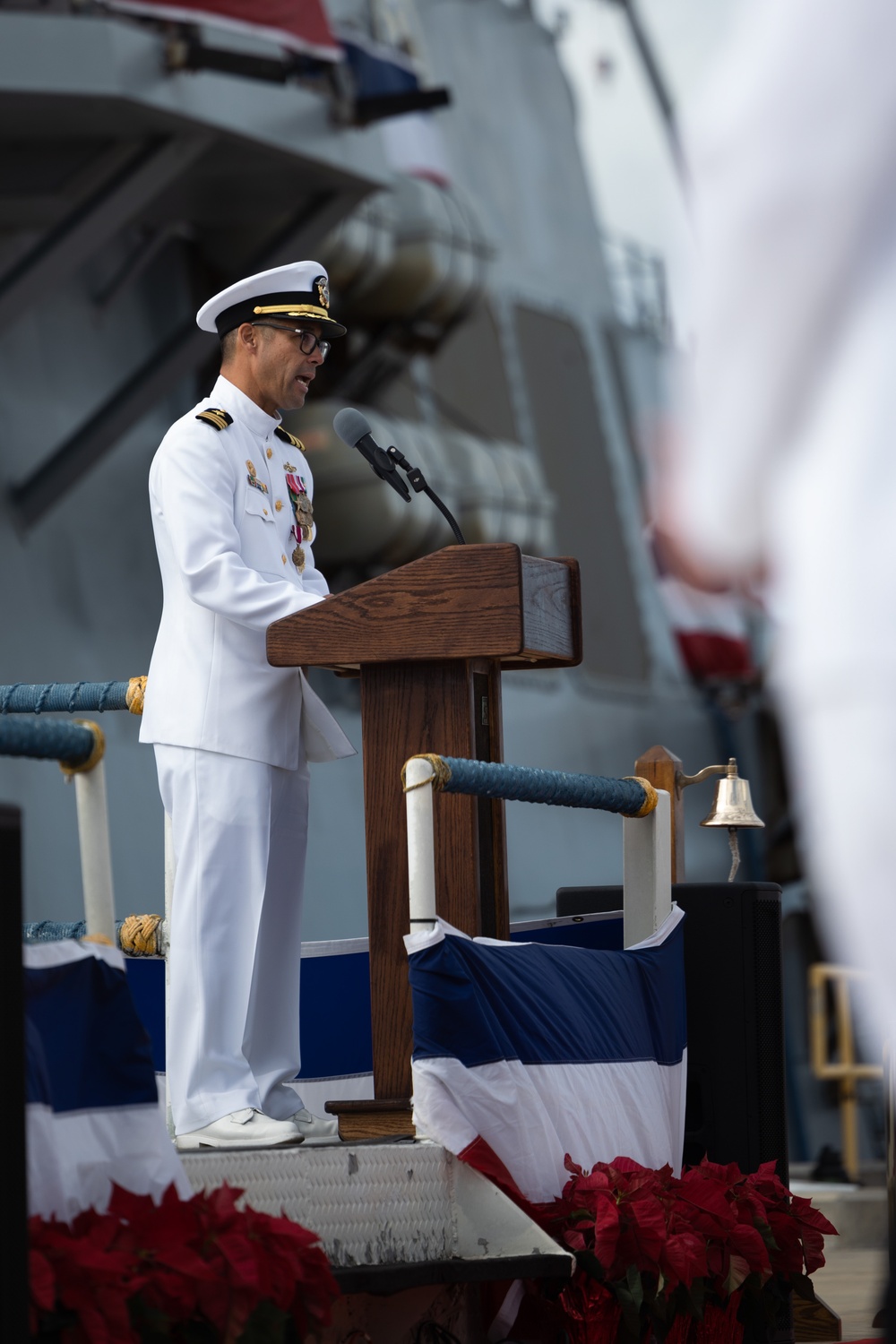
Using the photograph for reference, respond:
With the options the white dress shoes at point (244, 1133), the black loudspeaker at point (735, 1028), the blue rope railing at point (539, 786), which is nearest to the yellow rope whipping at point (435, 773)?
the blue rope railing at point (539, 786)

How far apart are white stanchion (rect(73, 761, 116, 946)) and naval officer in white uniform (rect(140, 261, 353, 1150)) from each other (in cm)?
70

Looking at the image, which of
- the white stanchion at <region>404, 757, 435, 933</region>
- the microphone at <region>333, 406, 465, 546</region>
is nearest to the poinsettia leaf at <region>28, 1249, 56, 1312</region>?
the white stanchion at <region>404, 757, 435, 933</region>

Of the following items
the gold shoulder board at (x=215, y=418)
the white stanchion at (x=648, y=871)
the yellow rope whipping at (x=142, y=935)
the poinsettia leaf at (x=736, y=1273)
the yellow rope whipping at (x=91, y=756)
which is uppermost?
the gold shoulder board at (x=215, y=418)

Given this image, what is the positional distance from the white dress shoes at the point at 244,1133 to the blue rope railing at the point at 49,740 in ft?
2.59

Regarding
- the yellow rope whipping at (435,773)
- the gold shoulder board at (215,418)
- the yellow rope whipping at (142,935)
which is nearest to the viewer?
the yellow rope whipping at (435,773)

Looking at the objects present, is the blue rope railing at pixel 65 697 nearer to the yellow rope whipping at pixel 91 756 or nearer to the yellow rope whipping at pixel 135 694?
the yellow rope whipping at pixel 135 694

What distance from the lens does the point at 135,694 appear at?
11.0 ft

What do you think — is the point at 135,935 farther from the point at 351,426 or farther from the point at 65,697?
the point at 351,426

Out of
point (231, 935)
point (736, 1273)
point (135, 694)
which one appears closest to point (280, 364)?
point (135, 694)

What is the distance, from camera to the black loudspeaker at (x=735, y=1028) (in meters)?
3.58

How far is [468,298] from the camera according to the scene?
11273 millimetres

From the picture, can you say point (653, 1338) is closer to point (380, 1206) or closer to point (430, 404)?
point (380, 1206)

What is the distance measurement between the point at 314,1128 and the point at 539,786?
2.09ft

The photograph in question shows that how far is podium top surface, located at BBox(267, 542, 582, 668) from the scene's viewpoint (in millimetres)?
2760
